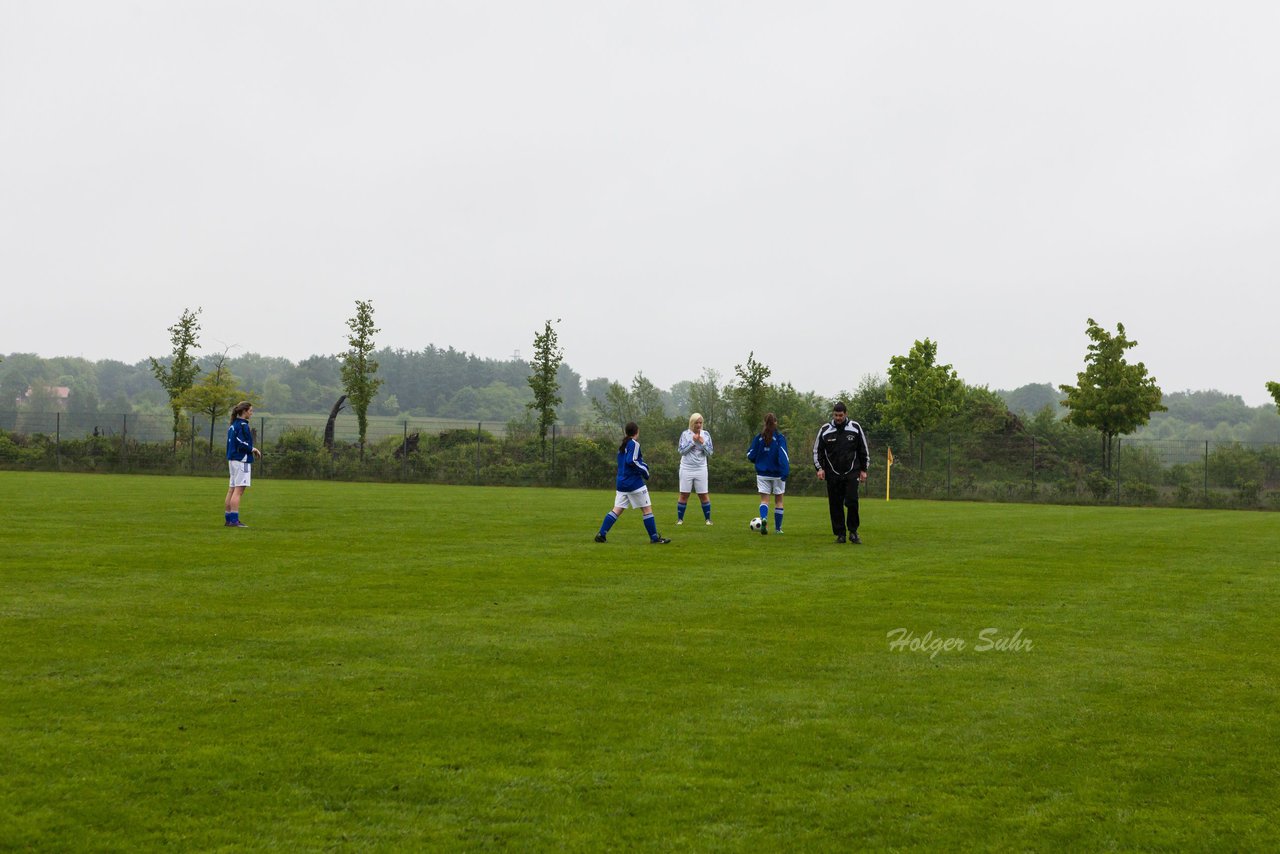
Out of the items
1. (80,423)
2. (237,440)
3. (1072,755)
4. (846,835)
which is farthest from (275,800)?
(80,423)

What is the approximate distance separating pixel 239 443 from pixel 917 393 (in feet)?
117

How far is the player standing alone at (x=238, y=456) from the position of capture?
17625 millimetres

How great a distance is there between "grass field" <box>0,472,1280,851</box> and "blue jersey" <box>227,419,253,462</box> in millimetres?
4662

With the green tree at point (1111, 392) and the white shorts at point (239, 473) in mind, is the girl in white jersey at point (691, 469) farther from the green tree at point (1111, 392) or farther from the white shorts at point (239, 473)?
the green tree at point (1111, 392)

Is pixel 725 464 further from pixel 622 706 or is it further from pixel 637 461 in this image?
pixel 622 706

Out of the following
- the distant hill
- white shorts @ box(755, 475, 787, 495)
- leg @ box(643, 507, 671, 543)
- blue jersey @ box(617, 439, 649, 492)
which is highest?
the distant hill

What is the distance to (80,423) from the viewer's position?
177ft

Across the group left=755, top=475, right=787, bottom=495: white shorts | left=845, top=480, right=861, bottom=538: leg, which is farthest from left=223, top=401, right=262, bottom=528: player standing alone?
left=845, top=480, right=861, bottom=538: leg

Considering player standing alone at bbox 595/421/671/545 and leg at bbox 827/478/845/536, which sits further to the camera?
leg at bbox 827/478/845/536

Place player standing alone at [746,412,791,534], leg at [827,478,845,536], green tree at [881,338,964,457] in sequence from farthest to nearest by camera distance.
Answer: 1. green tree at [881,338,964,457]
2. player standing alone at [746,412,791,534]
3. leg at [827,478,845,536]

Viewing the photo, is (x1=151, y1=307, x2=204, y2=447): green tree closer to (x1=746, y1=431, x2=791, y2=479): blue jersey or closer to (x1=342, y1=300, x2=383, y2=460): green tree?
(x1=342, y1=300, x2=383, y2=460): green tree

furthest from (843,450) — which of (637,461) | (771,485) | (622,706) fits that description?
(622,706)

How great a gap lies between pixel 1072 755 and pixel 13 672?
230 inches

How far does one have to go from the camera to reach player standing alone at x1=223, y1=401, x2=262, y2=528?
694 inches
